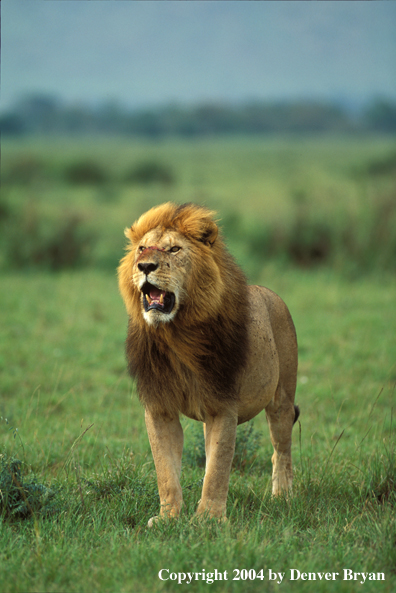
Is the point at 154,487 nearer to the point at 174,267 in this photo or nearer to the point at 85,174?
the point at 174,267

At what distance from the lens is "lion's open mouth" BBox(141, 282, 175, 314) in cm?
333

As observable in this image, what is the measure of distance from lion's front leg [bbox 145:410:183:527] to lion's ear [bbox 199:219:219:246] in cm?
102

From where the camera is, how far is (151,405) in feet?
12.1

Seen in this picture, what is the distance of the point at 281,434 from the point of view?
4367 millimetres

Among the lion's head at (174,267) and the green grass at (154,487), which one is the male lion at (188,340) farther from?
the green grass at (154,487)

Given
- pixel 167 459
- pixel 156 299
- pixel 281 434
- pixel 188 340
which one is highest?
pixel 156 299

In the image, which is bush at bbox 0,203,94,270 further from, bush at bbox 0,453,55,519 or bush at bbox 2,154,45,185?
bush at bbox 2,154,45,185

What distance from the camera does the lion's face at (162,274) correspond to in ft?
10.8

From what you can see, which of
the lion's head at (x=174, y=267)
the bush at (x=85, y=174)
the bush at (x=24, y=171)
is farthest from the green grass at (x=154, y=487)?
the bush at (x=85, y=174)

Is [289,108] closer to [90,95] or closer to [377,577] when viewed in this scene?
[90,95]

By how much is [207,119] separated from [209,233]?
128317mm

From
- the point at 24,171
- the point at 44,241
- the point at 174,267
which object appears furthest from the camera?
the point at 24,171

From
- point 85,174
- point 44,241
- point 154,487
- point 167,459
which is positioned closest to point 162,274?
point 167,459

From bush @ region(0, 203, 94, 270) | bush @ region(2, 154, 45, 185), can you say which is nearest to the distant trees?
bush @ region(2, 154, 45, 185)
